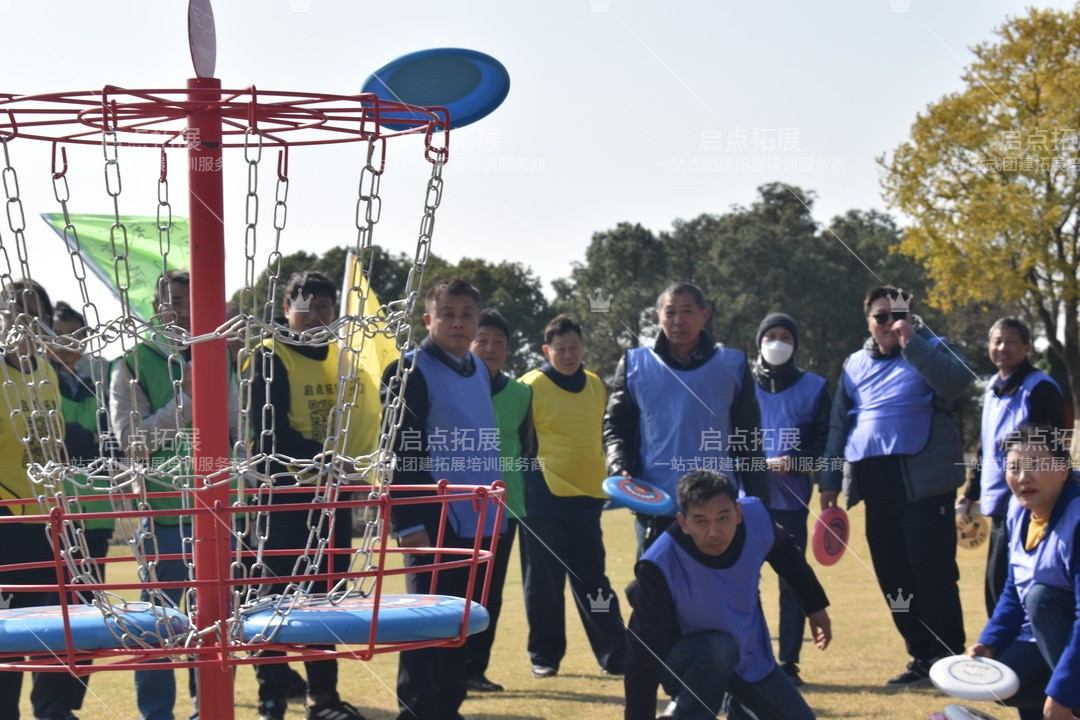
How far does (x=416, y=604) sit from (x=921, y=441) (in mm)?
4947

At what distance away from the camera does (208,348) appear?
2.48 m

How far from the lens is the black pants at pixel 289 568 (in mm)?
5520

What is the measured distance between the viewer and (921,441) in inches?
276

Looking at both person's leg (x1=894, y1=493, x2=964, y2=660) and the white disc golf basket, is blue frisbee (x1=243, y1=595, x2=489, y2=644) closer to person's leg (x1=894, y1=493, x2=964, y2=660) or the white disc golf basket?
the white disc golf basket

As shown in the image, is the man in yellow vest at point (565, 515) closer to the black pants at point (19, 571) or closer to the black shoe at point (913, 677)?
the black shoe at point (913, 677)

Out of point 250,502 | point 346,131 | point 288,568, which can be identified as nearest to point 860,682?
point 288,568

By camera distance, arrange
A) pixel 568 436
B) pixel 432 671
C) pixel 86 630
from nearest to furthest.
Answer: pixel 86 630, pixel 432 671, pixel 568 436

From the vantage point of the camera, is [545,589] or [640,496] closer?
[640,496]

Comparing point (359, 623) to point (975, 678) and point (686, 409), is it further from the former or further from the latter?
point (686, 409)

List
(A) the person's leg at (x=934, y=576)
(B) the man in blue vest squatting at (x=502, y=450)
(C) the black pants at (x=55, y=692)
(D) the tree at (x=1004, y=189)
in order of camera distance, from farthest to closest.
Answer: (D) the tree at (x=1004, y=189)
(A) the person's leg at (x=934, y=576)
(B) the man in blue vest squatting at (x=502, y=450)
(C) the black pants at (x=55, y=692)

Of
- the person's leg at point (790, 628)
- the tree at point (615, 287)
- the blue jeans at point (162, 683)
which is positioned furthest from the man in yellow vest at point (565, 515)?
the tree at point (615, 287)

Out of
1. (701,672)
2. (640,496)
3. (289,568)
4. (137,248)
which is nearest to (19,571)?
(289,568)

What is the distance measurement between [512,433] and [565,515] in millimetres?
770

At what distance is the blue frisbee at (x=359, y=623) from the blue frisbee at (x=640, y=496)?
3.20 meters
